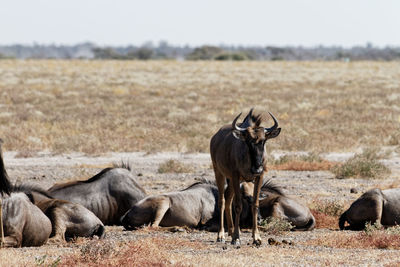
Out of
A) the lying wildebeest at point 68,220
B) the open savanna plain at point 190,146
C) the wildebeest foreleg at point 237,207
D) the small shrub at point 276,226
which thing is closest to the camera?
the open savanna plain at point 190,146

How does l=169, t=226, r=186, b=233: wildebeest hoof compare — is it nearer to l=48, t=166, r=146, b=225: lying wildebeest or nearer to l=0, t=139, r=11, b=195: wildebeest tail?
l=48, t=166, r=146, b=225: lying wildebeest

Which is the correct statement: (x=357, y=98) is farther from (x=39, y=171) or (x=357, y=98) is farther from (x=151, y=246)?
(x=151, y=246)

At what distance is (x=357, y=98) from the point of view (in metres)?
40.1

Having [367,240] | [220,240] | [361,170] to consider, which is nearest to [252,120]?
[220,240]

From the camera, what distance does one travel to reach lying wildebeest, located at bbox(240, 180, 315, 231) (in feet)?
37.1

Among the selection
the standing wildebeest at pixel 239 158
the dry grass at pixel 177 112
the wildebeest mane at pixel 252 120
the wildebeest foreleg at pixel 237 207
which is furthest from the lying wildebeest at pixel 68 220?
the dry grass at pixel 177 112

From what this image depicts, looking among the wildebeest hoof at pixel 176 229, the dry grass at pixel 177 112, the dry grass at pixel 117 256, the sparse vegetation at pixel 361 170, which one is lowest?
the dry grass at pixel 177 112

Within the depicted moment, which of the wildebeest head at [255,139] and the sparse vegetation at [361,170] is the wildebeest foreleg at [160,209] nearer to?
the wildebeest head at [255,139]

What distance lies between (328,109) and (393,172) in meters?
16.5

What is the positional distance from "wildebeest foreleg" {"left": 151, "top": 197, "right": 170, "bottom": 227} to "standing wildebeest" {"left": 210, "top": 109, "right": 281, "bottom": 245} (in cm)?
124

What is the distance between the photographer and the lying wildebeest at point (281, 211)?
1130cm

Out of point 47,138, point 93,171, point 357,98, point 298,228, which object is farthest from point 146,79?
point 298,228

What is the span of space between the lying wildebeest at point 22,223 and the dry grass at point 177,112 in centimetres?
1146

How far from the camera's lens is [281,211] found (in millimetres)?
11422
